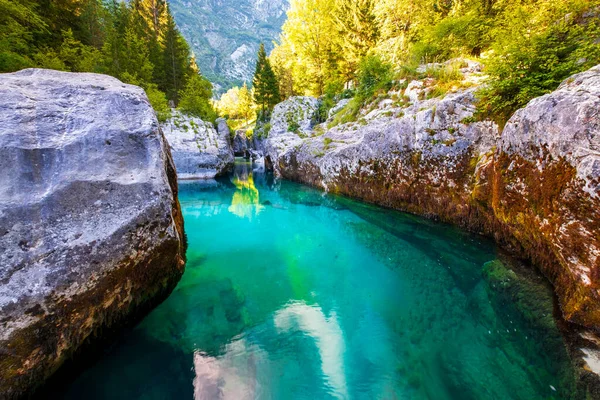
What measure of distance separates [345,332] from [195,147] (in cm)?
1969

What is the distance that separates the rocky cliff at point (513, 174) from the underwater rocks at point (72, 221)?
561cm

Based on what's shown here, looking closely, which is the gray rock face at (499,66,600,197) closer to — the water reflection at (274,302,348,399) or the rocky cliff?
the rocky cliff

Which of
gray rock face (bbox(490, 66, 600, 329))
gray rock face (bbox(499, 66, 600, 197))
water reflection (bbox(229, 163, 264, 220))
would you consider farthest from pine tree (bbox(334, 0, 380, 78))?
gray rock face (bbox(490, 66, 600, 329))

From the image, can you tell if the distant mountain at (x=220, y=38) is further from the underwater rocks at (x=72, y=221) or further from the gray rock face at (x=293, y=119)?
the underwater rocks at (x=72, y=221)

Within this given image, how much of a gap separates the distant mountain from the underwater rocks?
5490 inches

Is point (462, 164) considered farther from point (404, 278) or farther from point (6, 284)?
point (6, 284)

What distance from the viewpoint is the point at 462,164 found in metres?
6.92

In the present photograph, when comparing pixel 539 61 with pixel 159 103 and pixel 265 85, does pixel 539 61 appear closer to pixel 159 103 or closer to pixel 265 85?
pixel 159 103

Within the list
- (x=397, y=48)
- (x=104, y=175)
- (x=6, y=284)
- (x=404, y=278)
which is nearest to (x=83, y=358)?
(x=6, y=284)

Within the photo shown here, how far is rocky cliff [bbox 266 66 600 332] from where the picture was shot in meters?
3.22

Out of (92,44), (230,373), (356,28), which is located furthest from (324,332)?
(92,44)

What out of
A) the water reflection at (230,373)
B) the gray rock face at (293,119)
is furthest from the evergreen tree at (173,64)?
the water reflection at (230,373)

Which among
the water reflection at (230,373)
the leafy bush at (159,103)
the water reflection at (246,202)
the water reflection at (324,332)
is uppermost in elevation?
the leafy bush at (159,103)

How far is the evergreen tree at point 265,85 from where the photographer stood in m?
33.6
